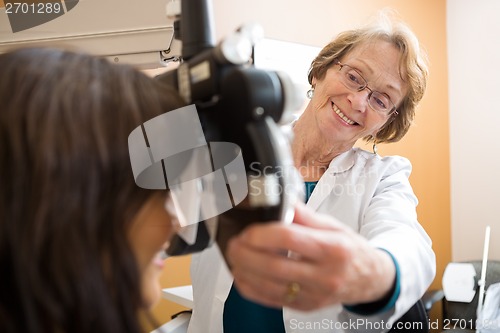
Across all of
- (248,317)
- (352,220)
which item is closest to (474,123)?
(352,220)

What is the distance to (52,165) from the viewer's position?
0.44 meters

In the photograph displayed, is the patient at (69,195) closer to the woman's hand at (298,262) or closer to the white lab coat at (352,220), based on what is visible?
the woman's hand at (298,262)

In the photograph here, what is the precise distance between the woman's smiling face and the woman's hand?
717 millimetres

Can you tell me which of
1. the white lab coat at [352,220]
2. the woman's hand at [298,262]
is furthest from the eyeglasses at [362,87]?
the woman's hand at [298,262]

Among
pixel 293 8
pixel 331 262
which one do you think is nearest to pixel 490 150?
pixel 293 8

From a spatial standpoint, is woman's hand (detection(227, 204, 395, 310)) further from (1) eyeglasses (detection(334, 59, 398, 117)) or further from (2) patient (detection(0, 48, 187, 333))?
(1) eyeglasses (detection(334, 59, 398, 117))

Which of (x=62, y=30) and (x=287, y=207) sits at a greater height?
(x=62, y=30)

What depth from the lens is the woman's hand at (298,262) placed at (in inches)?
16.3

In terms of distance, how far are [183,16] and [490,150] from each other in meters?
2.87

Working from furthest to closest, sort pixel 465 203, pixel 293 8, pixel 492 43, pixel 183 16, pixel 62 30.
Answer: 1. pixel 465 203
2. pixel 492 43
3. pixel 293 8
4. pixel 62 30
5. pixel 183 16

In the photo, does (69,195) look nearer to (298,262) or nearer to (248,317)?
(298,262)

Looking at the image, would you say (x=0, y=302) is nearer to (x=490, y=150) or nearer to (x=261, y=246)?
(x=261, y=246)

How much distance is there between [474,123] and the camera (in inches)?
117

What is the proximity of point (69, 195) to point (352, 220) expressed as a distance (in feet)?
2.51
